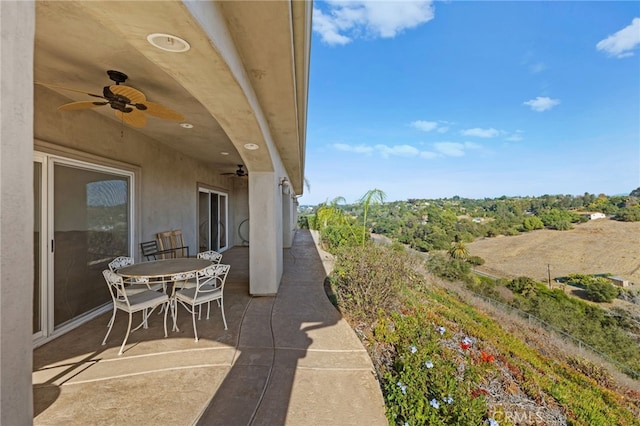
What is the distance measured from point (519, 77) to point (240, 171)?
21.7 m

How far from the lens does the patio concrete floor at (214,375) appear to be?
208 cm

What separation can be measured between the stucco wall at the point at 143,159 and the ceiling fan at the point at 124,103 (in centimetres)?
53

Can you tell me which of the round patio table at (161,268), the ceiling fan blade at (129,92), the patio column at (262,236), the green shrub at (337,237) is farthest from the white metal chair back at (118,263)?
the green shrub at (337,237)

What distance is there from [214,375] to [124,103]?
2974 mm

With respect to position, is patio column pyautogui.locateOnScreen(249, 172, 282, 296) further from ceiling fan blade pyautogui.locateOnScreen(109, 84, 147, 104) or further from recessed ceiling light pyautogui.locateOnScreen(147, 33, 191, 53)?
recessed ceiling light pyautogui.locateOnScreen(147, 33, 191, 53)

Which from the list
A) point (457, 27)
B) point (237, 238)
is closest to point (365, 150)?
point (457, 27)

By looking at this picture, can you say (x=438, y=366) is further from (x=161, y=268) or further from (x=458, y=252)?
(x=458, y=252)

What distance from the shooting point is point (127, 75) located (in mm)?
2812

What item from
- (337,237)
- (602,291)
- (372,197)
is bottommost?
(602,291)

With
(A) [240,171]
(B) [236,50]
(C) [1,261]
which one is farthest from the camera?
(A) [240,171]

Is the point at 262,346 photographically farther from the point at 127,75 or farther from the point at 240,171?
the point at 240,171

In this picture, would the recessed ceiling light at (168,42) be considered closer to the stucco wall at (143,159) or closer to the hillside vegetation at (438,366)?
the stucco wall at (143,159)

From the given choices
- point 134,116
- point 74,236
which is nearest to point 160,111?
point 134,116

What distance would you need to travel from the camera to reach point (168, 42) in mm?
1553
